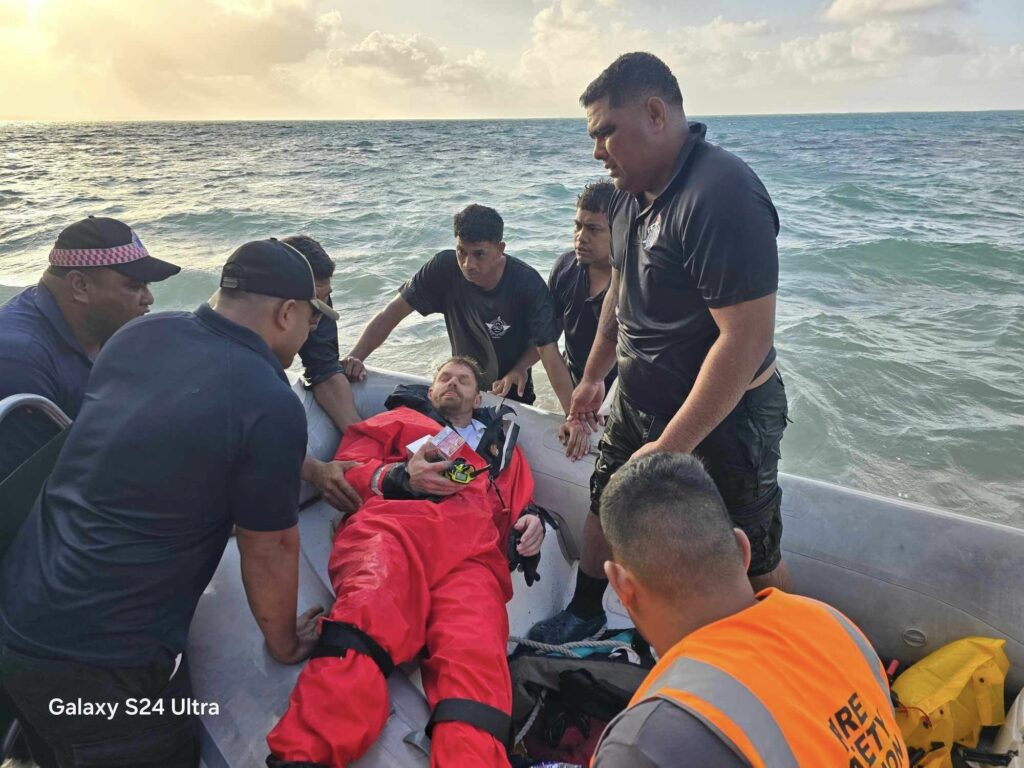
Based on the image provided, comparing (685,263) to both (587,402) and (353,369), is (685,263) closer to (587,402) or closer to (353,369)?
(587,402)

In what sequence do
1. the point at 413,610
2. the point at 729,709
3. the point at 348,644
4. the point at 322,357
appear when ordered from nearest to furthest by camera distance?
1. the point at 729,709
2. the point at 348,644
3. the point at 413,610
4. the point at 322,357

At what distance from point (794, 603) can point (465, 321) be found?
2.76 meters

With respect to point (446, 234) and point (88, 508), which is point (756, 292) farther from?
point (446, 234)

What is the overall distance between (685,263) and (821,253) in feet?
32.9

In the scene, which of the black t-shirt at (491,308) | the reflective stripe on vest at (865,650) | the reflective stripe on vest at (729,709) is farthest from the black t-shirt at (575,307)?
the reflective stripe on vest at (729,709)

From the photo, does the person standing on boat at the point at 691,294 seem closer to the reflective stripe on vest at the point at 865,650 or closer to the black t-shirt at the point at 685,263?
the black t-shirt at the point at 685,263

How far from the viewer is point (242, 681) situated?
188 cm

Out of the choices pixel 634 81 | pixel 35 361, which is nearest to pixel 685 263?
pixel 634 81

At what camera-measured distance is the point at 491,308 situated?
137 inches

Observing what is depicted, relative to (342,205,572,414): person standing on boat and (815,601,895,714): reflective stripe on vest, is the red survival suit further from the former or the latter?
(815,601,895,714): reflective stripe on vest

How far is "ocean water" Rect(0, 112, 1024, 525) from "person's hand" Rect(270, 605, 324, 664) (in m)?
4.01

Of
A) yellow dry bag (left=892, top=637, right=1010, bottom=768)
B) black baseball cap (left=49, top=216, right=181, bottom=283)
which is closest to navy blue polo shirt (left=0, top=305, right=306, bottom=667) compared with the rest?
black baseball cap (left=49, top=216, right=181, bottom=283)

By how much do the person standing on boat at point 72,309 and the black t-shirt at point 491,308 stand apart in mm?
1491

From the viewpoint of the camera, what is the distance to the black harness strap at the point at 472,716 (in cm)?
170
